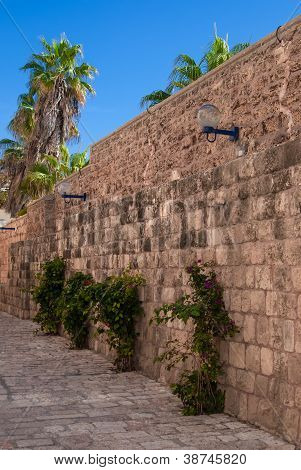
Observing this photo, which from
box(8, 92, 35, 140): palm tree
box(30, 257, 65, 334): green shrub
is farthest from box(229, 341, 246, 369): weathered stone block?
box(8, 92, 35, 140): palm tree

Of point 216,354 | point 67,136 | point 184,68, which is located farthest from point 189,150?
point 67,136

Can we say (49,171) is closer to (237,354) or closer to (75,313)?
(75,313)

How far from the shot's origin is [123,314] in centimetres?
793

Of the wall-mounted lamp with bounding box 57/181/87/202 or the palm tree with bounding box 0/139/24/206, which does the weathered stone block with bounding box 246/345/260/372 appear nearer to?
the wall-mounted lamp with bounding box 57/181/87/202

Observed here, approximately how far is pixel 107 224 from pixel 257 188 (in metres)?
4.36

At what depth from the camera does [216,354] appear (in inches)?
228

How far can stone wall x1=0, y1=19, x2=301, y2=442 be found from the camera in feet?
16.0

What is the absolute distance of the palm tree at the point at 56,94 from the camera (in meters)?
27.0

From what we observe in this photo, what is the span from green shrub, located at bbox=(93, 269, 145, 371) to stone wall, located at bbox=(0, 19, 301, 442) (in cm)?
16

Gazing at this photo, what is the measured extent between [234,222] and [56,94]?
22.7 m

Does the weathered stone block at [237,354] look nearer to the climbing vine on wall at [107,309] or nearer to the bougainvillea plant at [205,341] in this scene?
the bougainvillea plant at [205,341]

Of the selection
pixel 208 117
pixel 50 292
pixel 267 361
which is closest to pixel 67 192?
pixel 50 292

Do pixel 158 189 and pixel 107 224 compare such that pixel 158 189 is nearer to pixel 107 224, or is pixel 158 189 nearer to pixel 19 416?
pixel 107 224

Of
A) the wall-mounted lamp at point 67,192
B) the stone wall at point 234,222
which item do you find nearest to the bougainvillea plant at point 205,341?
the stone wall at point 234,222
